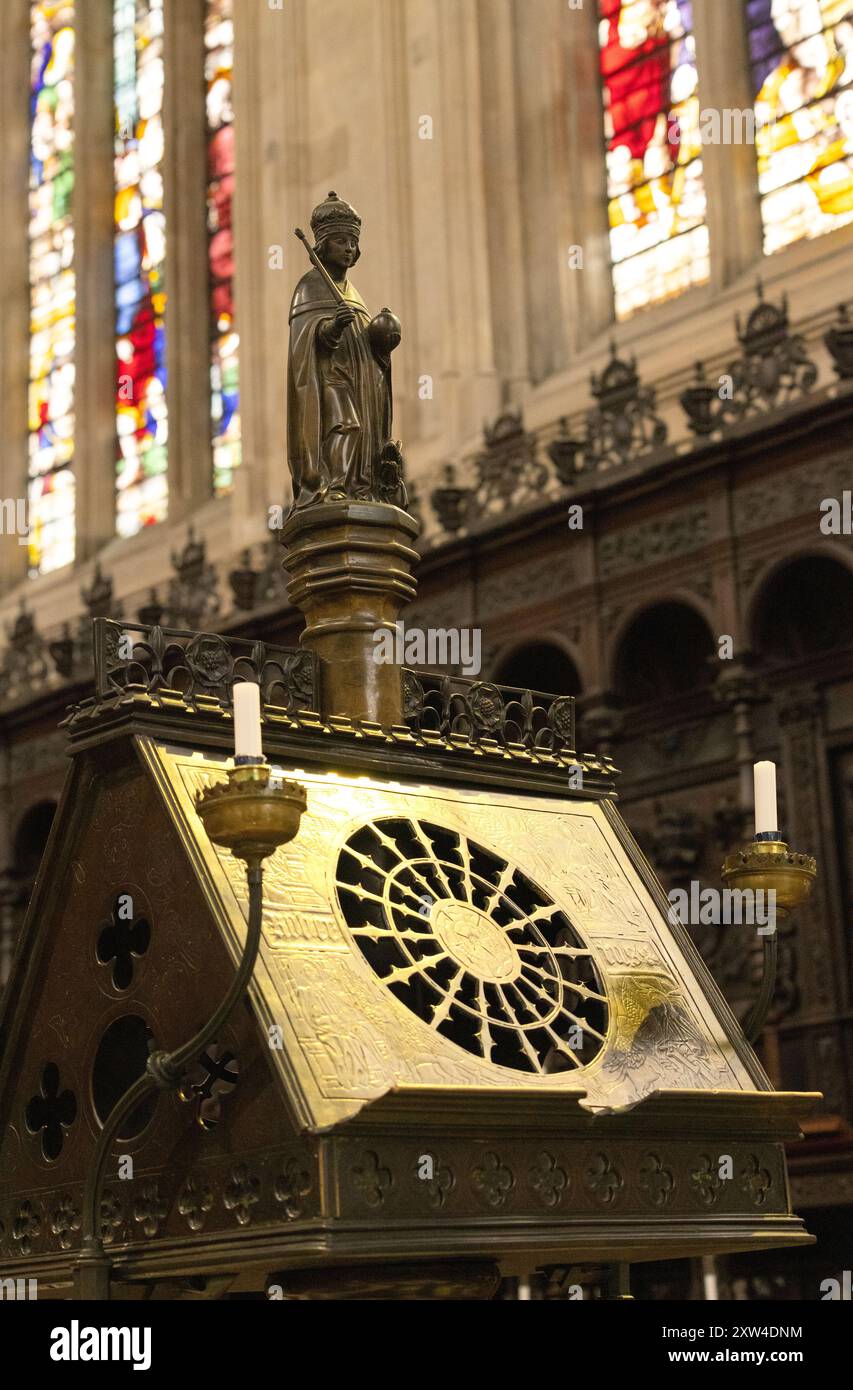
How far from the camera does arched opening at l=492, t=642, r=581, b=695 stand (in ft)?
34.5

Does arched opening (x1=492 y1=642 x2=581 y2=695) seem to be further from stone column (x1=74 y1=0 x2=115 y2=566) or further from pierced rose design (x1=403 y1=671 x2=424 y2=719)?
pierced rose design (x1=403 y1=671 x2=424 y2=719)

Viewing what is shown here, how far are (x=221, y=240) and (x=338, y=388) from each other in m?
12.7

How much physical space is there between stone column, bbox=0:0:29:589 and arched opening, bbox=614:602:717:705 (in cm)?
823

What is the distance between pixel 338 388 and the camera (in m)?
3.80

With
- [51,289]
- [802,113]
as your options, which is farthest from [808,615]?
[51,289]

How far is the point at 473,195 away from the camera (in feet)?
42.3

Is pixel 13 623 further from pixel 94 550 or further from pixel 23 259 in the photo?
pixel 23 259

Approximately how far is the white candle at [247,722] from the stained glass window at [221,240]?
12.6 meters

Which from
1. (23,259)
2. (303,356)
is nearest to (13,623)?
(23,259)

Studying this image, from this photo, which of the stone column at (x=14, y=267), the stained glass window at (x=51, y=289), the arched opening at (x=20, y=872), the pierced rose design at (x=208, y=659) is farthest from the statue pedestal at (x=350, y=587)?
the stone column at (x=14, y=267)

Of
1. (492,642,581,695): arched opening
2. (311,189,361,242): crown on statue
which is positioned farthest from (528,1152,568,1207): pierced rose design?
(492,642,581,695): arched opening

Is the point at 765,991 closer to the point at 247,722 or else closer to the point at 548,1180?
the point at 548,1180

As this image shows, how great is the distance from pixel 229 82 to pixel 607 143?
4503mm

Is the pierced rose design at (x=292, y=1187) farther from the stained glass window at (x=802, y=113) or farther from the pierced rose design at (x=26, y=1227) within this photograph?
the stained glass window at (x=802, y=113)
